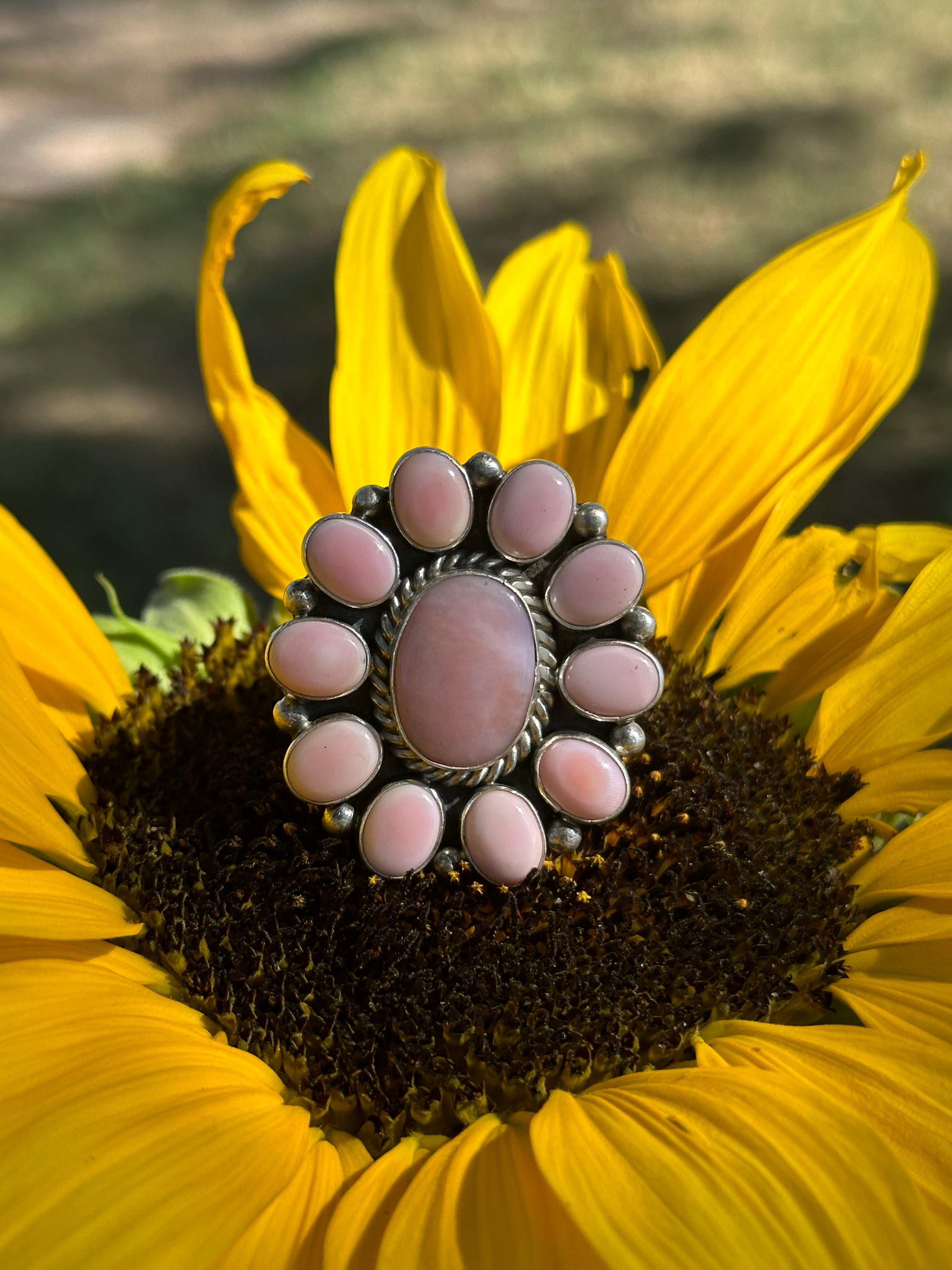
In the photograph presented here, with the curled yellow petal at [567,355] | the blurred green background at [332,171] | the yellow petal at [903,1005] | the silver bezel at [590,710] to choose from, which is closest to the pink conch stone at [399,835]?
the silver bezel at [590,710]

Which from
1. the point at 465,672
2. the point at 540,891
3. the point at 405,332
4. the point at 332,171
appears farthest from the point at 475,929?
the point at 332,171

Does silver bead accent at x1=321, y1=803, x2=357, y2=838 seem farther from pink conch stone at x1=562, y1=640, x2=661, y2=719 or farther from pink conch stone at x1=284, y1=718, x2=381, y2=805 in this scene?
pink conch stone at x1=562, y1=640, x2=661, y2=719

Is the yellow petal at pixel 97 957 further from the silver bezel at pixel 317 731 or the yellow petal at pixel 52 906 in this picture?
the silver bezel at pixel 317 731

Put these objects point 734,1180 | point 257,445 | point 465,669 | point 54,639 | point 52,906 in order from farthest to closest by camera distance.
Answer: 1. point 257,445
2. point 54,639
3. point 465,669
4. point 52,906
5. point 734,1180

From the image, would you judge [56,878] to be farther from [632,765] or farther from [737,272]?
[737,272]

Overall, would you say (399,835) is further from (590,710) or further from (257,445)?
(257,445)
